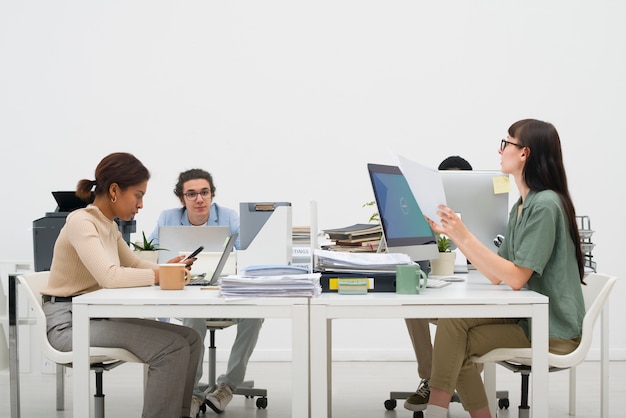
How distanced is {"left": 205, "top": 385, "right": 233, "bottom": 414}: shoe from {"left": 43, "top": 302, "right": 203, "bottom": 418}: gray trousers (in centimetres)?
106

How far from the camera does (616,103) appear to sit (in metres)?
5.02

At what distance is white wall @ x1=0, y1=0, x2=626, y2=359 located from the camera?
16.5ft

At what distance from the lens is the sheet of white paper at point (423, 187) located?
2455 mm

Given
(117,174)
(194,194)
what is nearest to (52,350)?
(117,174)

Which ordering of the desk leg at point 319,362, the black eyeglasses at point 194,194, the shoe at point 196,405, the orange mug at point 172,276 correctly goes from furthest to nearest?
1. the black eyeglasses at point 194,194
2. the shoe at point 196,405
3. the orange mug at point 172,276
4. the desk leg at point 319,362

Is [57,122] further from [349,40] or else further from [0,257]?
[349,40]

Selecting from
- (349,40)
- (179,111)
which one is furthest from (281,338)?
(349,40)

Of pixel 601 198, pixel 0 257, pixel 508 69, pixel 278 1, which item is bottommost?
pixel 0 257

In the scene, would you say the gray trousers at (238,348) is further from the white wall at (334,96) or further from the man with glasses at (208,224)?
the white wall at (334,96)

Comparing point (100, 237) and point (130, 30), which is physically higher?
point (130, 30)

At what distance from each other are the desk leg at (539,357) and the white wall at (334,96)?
286cm

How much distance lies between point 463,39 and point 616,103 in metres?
1.06

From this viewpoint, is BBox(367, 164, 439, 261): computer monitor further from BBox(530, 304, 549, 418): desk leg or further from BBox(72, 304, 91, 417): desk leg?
BBox(72, 304, 91, 417): desk leg

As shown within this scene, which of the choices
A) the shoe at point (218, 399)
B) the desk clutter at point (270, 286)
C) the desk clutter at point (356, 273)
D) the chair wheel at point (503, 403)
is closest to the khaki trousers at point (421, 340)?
the chair wheel at point (503, 403)
